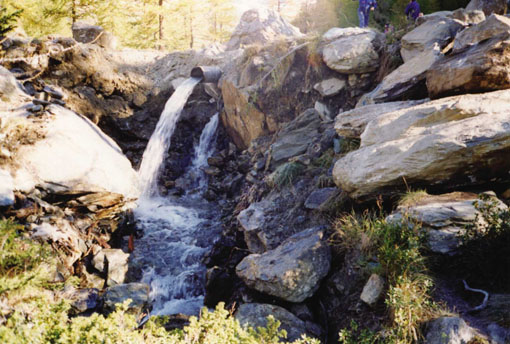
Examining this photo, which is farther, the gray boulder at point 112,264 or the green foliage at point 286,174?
the green foliage at point 286,174

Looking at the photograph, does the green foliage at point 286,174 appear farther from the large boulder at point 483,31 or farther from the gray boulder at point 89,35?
the gray boulder at point 89,35

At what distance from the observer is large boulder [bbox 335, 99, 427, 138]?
19.4 feet

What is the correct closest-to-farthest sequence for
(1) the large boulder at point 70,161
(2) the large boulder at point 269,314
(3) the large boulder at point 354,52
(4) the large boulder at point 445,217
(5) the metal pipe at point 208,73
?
(4) the large boulder at point 445,217, (2) the large boulder at point 269,314, (1) the large boulder at point 70,161, (3) the large boulder at point 354,52, (5) the metal pipe at point 208,73

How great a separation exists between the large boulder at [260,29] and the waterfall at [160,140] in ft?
17.8

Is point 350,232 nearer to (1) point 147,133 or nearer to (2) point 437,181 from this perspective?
(2) point 437,181

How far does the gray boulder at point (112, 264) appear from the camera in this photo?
6.16 metres

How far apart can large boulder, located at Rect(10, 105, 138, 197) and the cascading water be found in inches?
49.0

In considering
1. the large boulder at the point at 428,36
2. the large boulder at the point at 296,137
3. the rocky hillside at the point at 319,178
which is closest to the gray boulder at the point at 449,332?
the rocky hillside at the point at 319,178

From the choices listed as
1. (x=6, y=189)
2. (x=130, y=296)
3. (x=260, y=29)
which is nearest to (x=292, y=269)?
(x=130, y=296)

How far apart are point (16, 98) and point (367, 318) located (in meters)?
9.17

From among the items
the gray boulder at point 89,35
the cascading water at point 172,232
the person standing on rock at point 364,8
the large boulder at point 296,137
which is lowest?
the cascading water at point 172,232

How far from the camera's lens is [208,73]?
12.3 metres

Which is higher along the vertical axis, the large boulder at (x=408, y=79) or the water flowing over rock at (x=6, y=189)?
the water flowing over rock at (x=6, y=189)

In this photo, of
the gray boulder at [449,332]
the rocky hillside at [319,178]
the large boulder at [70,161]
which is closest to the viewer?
the gray boulder at [449,332]
